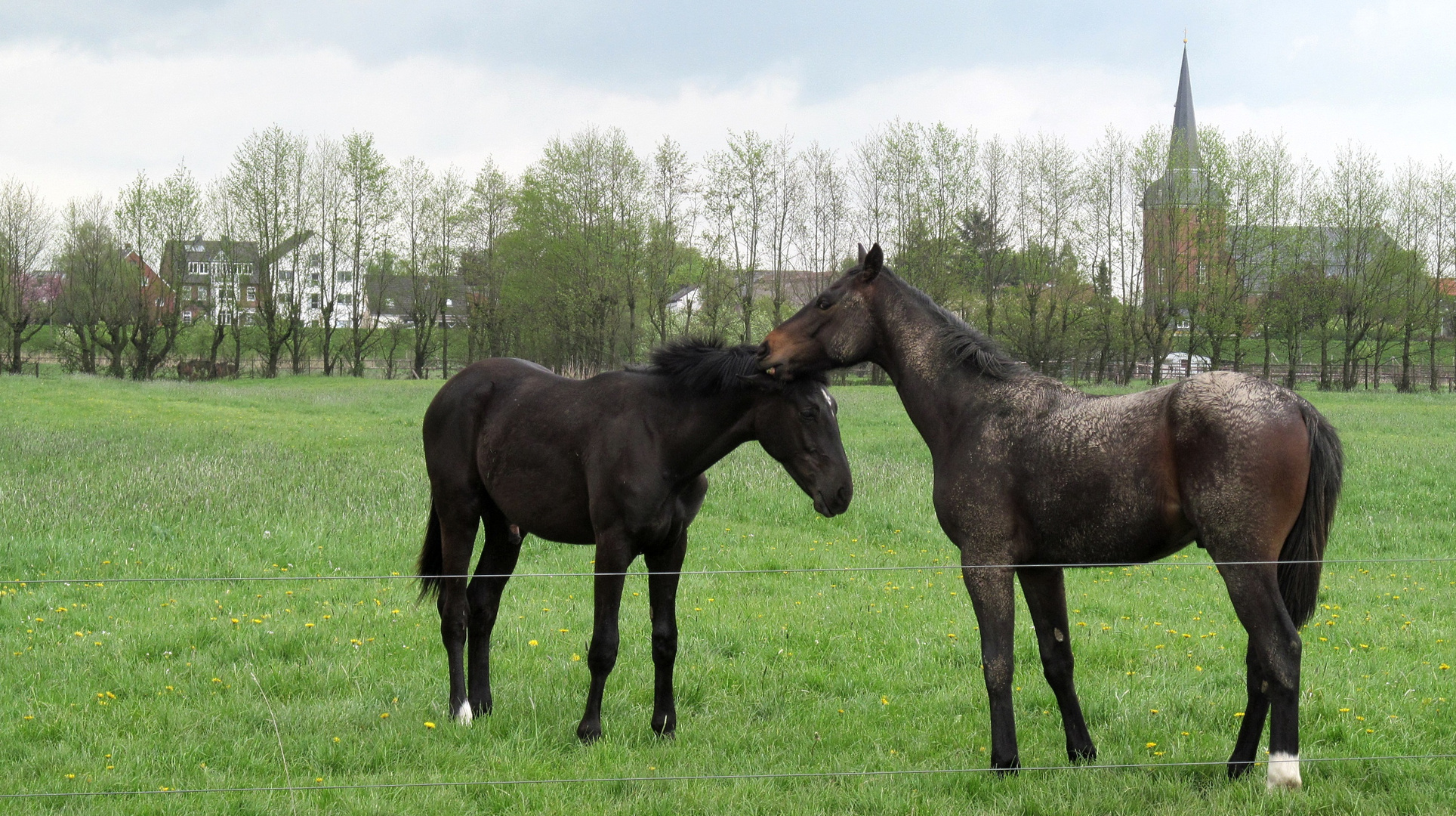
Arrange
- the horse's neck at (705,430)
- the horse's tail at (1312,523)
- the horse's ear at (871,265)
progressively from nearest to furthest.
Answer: the horse's tail at (1312,523) < the horse's ear at (871,265) < the horse's neck at (705,430)

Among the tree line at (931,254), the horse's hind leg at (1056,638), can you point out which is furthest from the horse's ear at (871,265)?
the tree line at (931,254)

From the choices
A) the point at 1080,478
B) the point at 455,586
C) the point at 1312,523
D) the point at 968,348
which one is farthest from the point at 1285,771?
the point at 455,586

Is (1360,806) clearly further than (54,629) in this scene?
No

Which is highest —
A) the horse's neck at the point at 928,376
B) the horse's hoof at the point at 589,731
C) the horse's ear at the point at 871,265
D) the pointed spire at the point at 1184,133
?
the pointed spire at the point at 1184,133

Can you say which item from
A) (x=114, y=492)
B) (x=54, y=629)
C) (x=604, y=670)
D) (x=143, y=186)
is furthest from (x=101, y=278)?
(x=604, y=670)

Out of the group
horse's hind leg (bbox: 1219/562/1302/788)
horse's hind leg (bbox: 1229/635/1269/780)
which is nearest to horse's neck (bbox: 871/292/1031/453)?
horse's hind leg (bbox: 1219/562/1302/788)

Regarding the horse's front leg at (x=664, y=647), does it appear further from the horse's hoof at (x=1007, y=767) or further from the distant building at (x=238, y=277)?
the distant building at (x=238, y=277)

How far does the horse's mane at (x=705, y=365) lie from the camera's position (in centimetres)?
529

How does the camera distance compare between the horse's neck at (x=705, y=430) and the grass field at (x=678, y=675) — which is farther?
the horse's neck at (x=705, y=430)

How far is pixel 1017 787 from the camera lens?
14.5ft

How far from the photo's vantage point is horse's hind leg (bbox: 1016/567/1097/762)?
480cm

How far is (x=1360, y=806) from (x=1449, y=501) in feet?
36.5

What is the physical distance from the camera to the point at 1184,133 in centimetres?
4741

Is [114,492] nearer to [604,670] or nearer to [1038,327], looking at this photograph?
[604,670]
